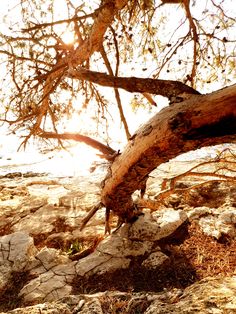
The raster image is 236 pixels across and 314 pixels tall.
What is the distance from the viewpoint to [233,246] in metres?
4.18

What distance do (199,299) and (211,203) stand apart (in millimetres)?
3315

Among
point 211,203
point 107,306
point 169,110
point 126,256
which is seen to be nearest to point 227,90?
point 169,110

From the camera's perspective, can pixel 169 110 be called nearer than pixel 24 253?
Yes

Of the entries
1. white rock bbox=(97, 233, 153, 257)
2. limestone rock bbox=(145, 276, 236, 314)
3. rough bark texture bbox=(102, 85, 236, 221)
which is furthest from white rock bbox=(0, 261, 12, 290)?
limestone rock bbox=(145, 276, 236, 314)

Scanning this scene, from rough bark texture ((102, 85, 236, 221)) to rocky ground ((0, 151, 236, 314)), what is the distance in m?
0.95

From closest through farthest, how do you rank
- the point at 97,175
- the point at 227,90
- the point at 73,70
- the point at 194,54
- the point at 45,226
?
the point at 227,90, the point at 73,70, the point at 194,54, the point at 45,226, the point at 97,175

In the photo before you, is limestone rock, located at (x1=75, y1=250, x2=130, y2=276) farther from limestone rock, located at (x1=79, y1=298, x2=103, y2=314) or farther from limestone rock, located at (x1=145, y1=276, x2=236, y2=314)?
limestone rock, located at (x1=145, y1=276, x2=236, y2=314)

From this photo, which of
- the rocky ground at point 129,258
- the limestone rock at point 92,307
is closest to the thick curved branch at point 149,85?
the rocky ground at point 129,258

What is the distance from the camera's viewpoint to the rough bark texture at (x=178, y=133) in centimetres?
219

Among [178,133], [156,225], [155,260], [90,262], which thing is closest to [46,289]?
[90,262]

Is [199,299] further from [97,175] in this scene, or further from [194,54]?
[97,175]

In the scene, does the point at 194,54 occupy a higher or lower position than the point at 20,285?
higher

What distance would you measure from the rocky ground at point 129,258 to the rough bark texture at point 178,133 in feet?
3.13

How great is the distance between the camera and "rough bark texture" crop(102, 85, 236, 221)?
86.2 inches
